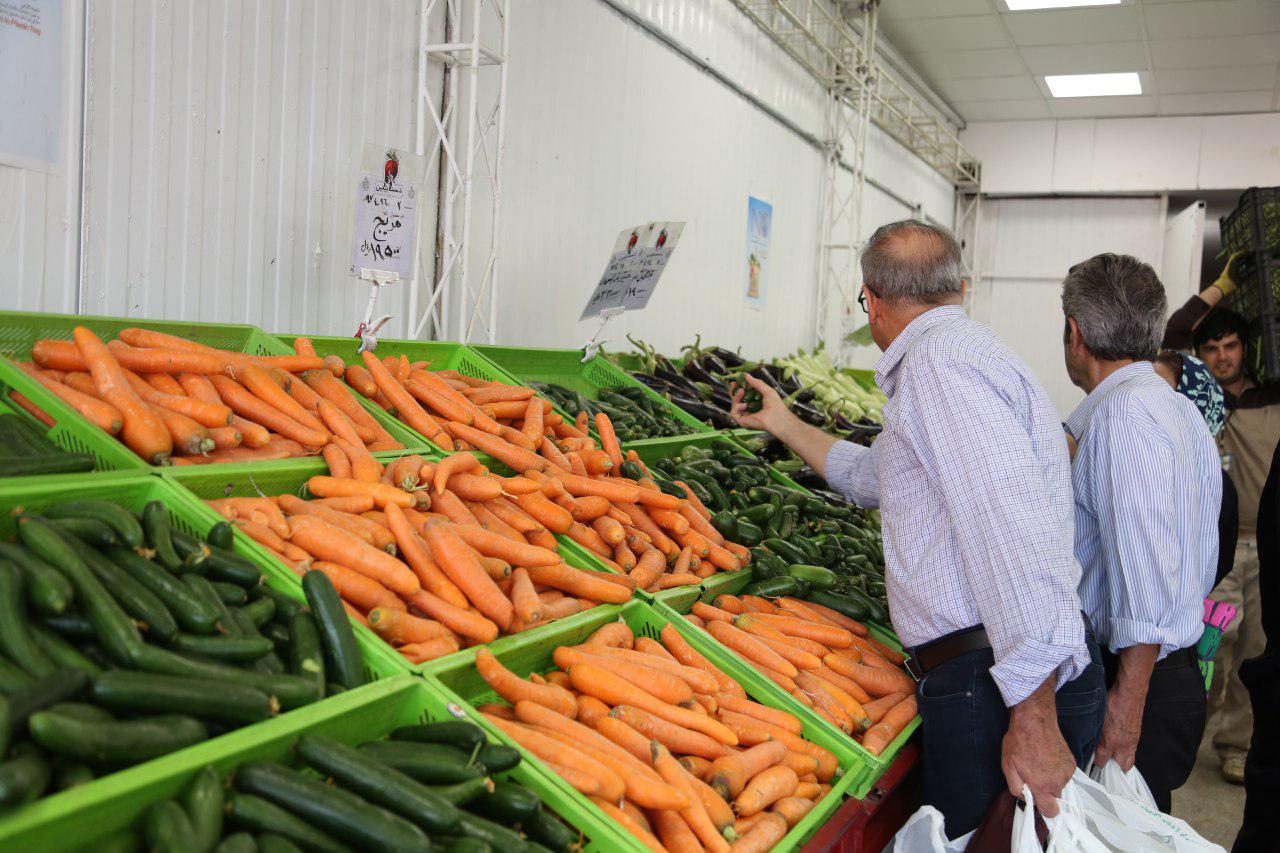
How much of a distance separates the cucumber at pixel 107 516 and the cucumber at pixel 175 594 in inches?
1.4

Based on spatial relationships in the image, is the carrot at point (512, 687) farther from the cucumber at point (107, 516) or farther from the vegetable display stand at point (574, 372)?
the vegetable display stand at point (574, 372)

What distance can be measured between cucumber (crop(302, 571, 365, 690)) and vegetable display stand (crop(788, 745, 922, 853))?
944 millimetres

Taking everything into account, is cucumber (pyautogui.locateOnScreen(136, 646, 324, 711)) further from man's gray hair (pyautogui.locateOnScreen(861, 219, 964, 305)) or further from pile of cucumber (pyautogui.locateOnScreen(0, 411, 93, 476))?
man's gray hair (pyautogui.locateOnScreen(861, 219, 964, 305))

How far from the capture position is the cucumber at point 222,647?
151 centimetres

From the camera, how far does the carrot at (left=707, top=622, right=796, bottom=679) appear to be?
8.21ft

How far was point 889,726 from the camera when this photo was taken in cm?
245

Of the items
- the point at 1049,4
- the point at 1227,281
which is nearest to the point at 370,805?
the point at 1227,281

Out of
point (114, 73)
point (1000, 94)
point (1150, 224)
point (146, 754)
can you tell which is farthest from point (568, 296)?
point (1150, 224)

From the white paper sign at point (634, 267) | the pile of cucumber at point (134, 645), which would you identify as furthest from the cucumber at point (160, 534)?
the white paper sign at point (634, 267)

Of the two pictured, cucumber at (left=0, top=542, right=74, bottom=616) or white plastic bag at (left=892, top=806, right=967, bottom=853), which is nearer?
cucumber at (left=0, top=542, right=74, bottom=616)

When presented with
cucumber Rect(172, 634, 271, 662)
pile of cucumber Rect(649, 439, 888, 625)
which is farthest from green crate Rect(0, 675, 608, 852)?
pile of cucumber Rect(649, 439, 888, 625)

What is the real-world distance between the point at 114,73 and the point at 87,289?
2.41 feet

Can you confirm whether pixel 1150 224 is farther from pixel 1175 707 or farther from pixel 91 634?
pixel 91 634

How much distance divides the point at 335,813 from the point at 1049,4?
418 inches
